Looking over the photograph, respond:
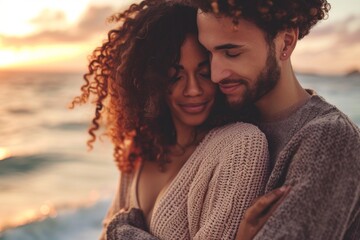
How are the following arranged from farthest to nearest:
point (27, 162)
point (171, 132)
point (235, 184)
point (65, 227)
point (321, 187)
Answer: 1. point (27, 162)
2. point (65, 227)
3. point (171, 132)
4. point (235, 184)
5. point (321, 187)

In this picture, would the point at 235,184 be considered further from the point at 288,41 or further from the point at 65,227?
the point at 65,227

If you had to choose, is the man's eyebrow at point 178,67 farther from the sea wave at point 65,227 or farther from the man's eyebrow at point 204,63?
the sea wave at point 65,227

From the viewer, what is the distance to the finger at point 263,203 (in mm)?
1743

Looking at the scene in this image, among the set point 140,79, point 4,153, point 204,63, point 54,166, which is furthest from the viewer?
point 4,153

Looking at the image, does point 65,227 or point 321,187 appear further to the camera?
point 65,227

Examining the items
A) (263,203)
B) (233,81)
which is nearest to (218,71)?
(233,81)

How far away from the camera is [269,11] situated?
1.96 meters

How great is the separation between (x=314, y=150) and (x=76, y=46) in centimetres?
1478

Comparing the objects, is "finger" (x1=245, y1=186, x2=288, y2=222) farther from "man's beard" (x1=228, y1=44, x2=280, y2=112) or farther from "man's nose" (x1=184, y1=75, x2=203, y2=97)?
"man's nose" (x1=184, y1=75, x2=203, y2=97)

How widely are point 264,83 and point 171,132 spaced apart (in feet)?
2.11

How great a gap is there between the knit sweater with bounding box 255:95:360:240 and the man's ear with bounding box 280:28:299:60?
0.37 metres

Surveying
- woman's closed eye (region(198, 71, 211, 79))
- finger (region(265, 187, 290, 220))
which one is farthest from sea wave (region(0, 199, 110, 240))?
finger (region(265, 187, 290, 220))

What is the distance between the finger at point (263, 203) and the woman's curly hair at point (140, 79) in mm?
524

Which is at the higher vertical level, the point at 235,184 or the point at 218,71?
the point at 218,71
